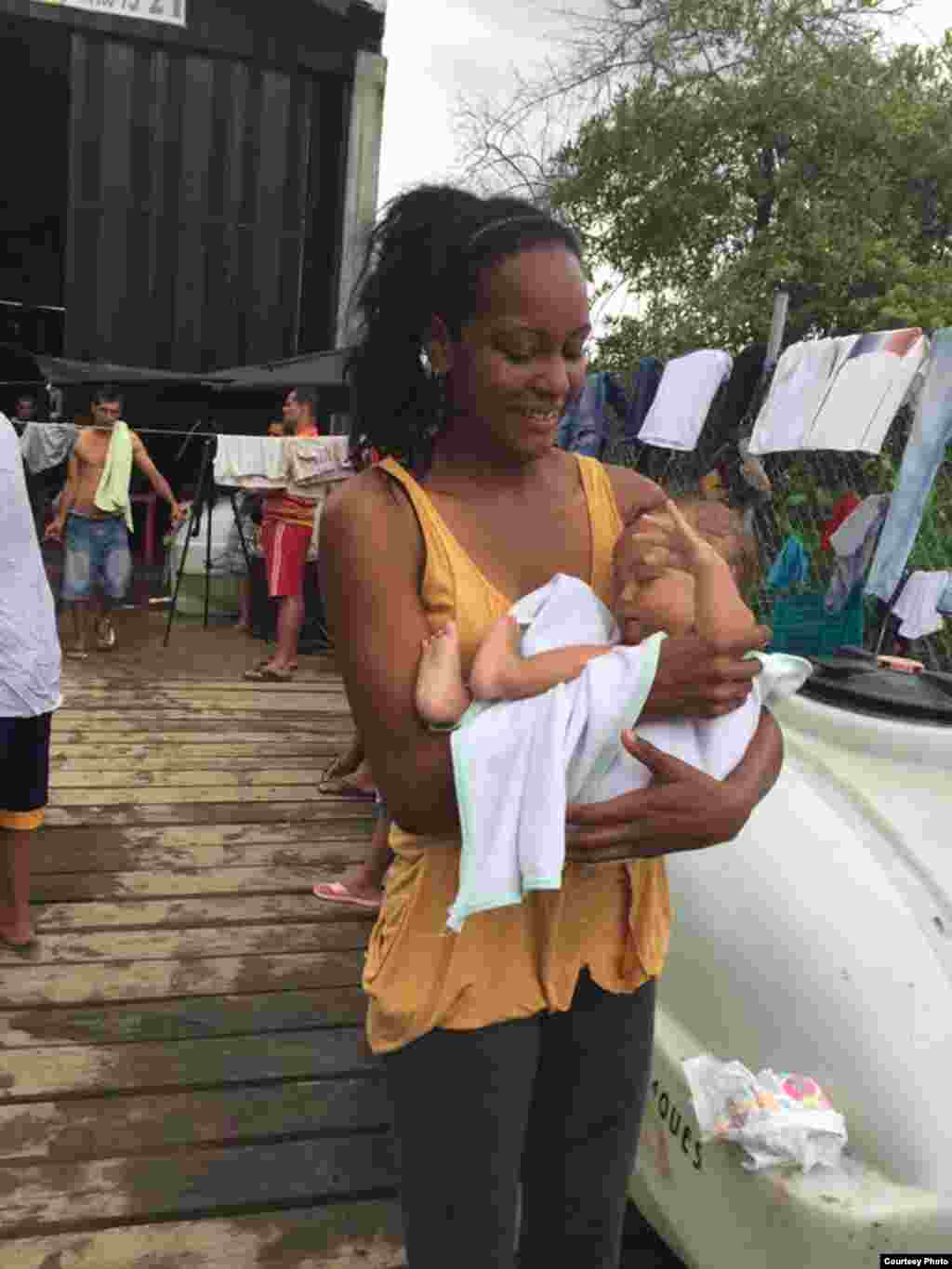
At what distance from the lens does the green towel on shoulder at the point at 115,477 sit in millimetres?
6898

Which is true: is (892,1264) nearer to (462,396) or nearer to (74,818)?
(462,396)

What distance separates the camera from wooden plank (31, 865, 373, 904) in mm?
3662

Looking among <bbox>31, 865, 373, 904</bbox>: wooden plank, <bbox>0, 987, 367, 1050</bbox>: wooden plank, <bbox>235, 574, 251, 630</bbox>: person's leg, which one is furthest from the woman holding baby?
<bbox>235, 574, 251, 630</bbox>: person's leg

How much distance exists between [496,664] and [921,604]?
331cm

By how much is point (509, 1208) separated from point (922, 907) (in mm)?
881

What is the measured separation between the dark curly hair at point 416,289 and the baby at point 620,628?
32 cm

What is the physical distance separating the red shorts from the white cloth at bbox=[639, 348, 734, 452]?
2.56 m

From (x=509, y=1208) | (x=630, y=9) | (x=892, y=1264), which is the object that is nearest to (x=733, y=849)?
(x=892, y=1264)

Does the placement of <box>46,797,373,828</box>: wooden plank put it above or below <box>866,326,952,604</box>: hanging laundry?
below

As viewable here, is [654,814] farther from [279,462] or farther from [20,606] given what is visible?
[279,462]

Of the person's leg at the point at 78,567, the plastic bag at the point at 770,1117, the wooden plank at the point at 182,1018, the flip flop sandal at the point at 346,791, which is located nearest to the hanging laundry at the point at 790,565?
the flip flop sandal at the point at 346,791

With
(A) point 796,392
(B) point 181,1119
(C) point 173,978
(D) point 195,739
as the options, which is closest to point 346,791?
(D) point 195,739

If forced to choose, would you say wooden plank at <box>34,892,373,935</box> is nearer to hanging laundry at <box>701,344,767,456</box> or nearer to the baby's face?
the baby's face

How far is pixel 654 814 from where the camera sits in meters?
1.19
